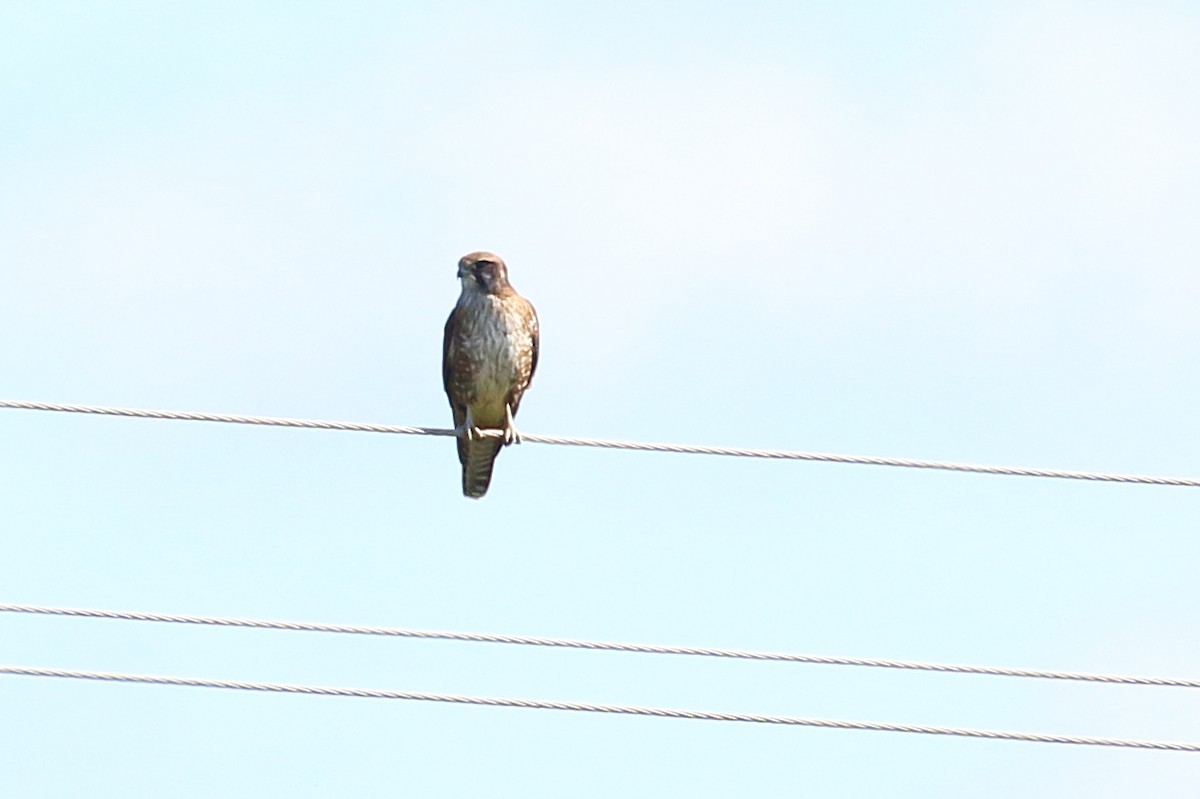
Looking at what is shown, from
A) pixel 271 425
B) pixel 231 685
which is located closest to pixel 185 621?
pixel 231 685

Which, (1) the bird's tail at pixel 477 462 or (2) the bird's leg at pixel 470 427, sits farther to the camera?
(1) the bird's tail at pixel 477 462

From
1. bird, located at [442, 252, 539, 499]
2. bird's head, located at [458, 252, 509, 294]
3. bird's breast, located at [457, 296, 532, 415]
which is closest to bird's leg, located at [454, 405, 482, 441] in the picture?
bird, located at [442, 252, 539, 499]

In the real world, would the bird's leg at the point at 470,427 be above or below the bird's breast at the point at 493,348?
below

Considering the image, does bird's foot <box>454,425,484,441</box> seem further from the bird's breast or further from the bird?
the bird's breast

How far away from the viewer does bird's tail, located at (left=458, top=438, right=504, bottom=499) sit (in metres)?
12.5

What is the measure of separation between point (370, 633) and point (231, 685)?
0.52 metres

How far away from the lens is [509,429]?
1209 cm

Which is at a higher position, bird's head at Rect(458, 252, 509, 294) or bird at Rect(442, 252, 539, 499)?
bird's head at Rect(458, 252, 509, 294)

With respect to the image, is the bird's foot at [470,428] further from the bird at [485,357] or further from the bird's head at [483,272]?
the bird's head at [483,272]

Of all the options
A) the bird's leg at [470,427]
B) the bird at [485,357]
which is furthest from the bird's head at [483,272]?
the bird's leg at [470,427]

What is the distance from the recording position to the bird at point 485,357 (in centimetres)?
1231

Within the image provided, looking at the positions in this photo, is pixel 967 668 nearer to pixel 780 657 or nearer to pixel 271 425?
pixel 780 657

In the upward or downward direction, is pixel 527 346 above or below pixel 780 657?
above

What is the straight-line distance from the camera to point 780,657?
7.72 meters
